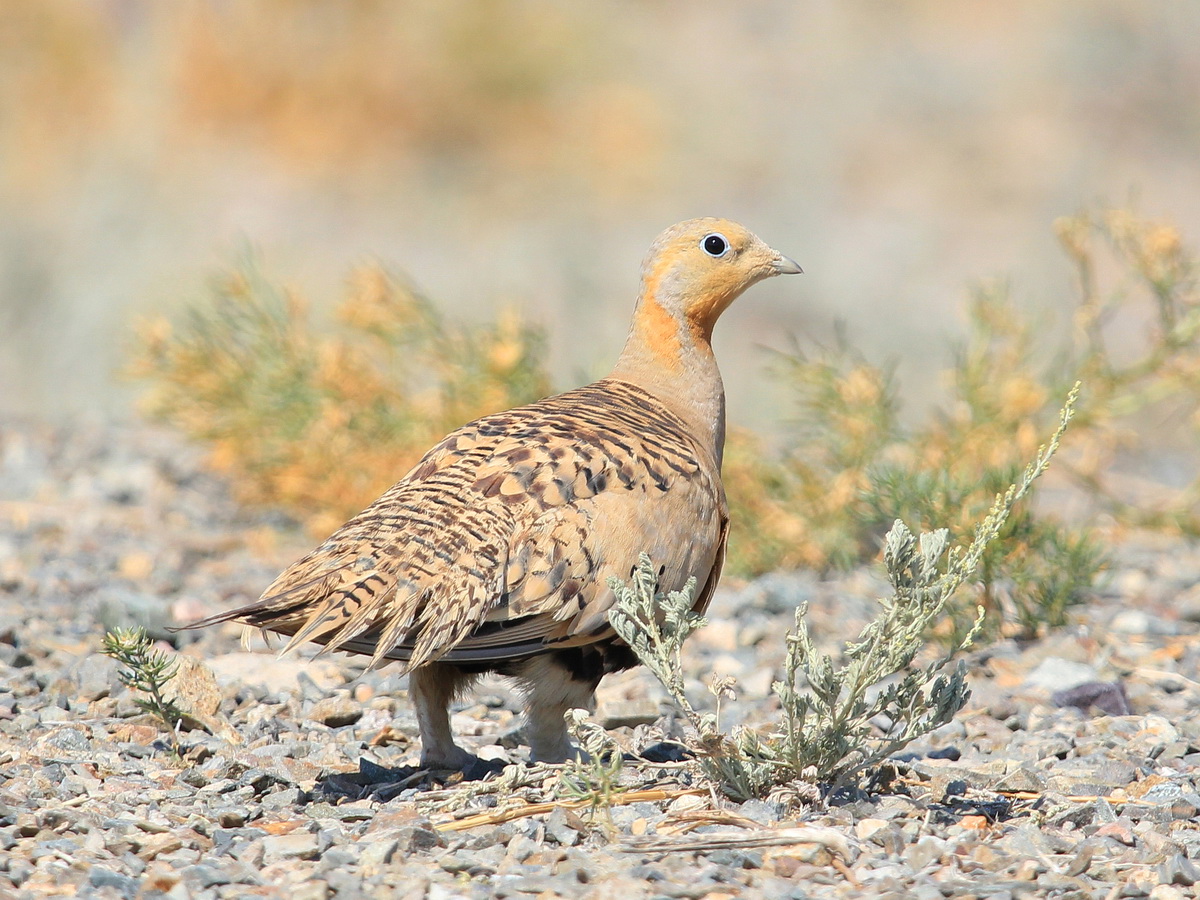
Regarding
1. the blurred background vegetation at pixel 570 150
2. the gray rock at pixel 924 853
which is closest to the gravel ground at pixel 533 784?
the gray rock at pixel 924 853

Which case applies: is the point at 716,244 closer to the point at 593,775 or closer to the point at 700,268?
the point at 700,268

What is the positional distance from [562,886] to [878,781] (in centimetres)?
120

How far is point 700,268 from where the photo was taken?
5453 mm

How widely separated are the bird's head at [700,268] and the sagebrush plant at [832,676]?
6.20 feet

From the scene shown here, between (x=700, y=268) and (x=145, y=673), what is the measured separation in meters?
2.49

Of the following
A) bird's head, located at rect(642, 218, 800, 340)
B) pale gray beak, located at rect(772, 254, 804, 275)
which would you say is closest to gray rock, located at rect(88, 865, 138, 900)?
bird's head, located at rect(642, 218, 800, 340)

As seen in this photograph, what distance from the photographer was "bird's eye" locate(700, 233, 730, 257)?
5453 mm

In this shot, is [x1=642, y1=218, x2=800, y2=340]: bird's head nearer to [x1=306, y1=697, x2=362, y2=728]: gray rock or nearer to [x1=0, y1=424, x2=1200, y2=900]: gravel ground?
[x1=0, y1=424, x2=1200, y2=900]: gravel ground

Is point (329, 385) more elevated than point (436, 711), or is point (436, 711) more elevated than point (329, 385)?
point (329, 385)

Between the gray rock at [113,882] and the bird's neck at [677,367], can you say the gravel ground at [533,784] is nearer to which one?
the gray rock at [113,882]

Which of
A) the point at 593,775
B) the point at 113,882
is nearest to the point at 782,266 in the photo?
the point at 593,775

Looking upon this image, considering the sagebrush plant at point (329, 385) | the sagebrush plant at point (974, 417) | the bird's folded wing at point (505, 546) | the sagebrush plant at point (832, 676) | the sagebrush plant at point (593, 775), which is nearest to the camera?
the sagebrush plant at point (593, 775)

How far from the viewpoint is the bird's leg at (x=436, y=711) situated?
13.9 feet

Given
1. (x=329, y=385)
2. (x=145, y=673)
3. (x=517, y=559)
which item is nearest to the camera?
(x=517, y=559)
